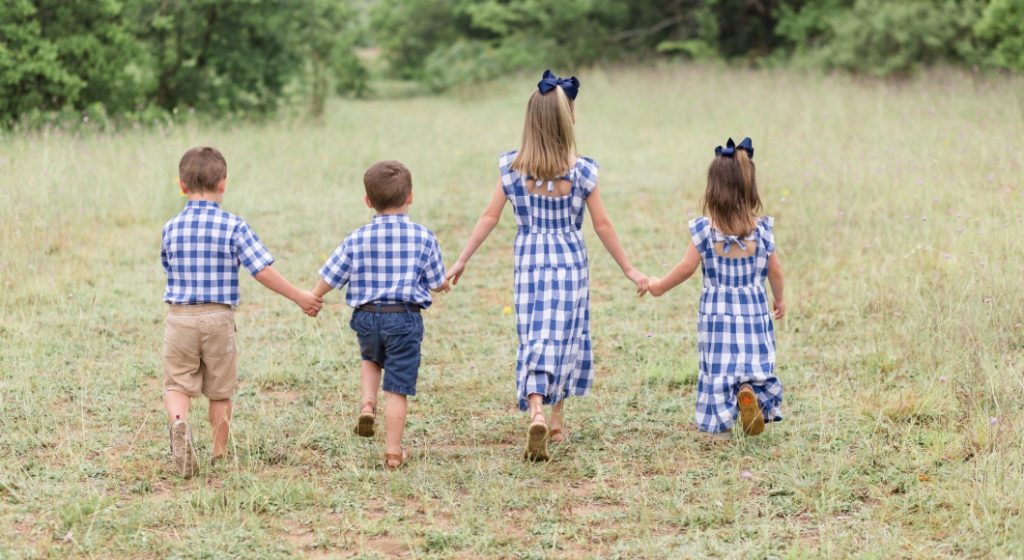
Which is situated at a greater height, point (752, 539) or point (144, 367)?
point (144, 367)

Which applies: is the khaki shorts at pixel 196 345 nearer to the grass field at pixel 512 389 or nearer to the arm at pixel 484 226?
the grass field at pixel 512 389

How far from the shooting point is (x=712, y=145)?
15102 millimetres

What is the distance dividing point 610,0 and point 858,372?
93.4 feet

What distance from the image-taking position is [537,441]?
4.84m

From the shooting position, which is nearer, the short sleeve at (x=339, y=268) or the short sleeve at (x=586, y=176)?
the short sleeve at (x=339, y=268)

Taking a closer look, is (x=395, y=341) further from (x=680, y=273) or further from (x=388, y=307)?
(x=680, y=273)

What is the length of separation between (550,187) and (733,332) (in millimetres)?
1101

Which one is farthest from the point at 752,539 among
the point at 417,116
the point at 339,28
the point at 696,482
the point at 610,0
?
the point at 610,0

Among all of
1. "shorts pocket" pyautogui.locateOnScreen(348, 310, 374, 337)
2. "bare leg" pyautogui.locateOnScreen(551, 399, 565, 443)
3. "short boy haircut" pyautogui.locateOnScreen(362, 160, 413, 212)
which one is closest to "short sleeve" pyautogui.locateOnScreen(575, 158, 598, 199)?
"short boy haircut" pyautogui.locateOnScreen(362, 160, 413, 212)

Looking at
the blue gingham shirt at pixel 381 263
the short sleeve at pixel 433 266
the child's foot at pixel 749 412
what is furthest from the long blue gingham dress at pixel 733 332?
the blue gingham shirt at pixel 381 263

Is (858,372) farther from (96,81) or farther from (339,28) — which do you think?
(339,28)

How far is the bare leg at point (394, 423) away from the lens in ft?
15.9

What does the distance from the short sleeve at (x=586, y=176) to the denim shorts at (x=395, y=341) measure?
968 mm

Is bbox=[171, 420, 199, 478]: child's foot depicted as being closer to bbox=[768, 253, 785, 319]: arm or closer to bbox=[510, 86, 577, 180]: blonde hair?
bbox=[510, 86, 577, 180]: blonde hair
